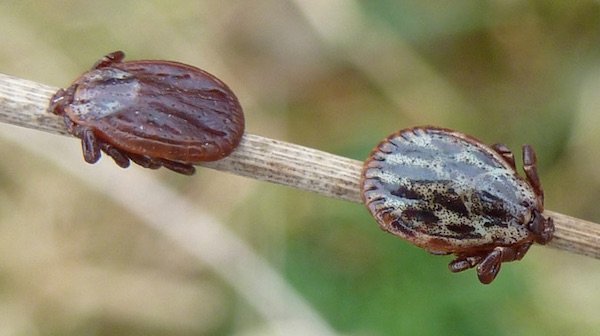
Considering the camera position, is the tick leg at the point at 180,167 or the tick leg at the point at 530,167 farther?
the tick leg at the point at 530,167

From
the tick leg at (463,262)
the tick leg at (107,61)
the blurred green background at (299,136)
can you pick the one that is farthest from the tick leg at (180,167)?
the blurred green background at (299,136)

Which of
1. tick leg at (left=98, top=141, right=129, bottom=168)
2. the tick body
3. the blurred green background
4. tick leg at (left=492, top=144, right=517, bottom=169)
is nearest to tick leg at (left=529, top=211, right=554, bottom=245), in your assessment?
the tick body

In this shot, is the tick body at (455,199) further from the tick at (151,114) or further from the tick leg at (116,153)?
the tick leg at (116,153)

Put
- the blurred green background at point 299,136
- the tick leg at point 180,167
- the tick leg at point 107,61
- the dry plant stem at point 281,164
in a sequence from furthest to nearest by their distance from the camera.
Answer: the blurred green background at point 299,136
the tick leg at point 107,61
the tick leg at point 180,167
the dry plant stem at point 281,164

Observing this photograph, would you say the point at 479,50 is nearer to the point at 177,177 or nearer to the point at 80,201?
the point at 177,177

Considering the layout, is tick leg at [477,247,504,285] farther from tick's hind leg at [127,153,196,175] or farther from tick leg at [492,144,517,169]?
tick's hind leg at [127,153,196,175]

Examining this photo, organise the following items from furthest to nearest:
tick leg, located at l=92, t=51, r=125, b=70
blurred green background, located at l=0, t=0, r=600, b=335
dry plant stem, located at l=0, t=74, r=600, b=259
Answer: blurred green background, located at l=0, t=0, r=600, b=335 → tick leg, located at l=92, t=51, r=125, b=70 → dry plant stem, located at l=0, t=74, r=600, b=259

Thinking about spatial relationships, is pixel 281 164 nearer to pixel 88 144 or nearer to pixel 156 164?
pixel 156 164
